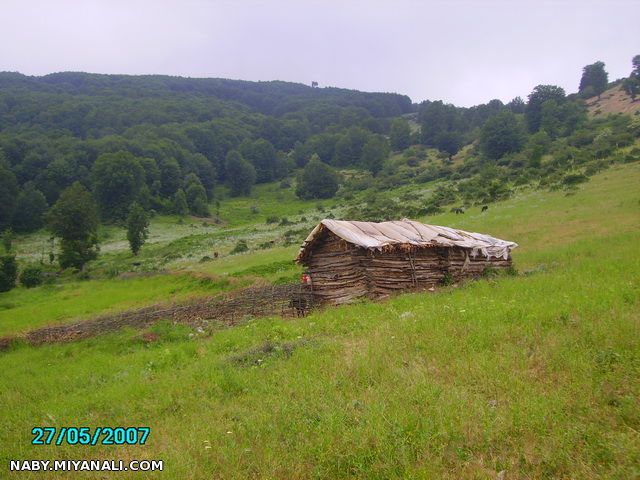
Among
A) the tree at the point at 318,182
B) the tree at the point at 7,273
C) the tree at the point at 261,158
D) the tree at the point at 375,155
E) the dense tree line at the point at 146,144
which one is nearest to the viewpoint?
the tree at the point at 7,273

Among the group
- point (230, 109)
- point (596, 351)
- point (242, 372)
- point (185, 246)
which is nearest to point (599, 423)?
point (596, 351)

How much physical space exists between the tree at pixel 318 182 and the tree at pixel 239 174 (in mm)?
22964

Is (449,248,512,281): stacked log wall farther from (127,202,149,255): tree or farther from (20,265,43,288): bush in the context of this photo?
(127,202,149,255): tree

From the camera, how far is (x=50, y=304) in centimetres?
3038

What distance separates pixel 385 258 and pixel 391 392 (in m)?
10.3

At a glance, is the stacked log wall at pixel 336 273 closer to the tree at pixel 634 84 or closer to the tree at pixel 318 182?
the tree at pixel 318 182

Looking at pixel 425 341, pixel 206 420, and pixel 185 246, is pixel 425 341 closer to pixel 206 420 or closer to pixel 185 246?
pixel 206 420

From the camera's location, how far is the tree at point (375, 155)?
10719 centimetres

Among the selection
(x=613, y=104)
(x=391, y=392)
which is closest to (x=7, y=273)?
(x=391, y=392)

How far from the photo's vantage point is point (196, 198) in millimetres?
92250

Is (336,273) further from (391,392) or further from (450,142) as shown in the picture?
(450,142)

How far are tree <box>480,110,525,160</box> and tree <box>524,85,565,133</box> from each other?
17.4m

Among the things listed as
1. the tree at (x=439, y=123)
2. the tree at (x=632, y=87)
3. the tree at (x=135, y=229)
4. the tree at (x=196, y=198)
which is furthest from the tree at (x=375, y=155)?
the tree at (x=135, y=229)

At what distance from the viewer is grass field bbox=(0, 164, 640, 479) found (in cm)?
496
